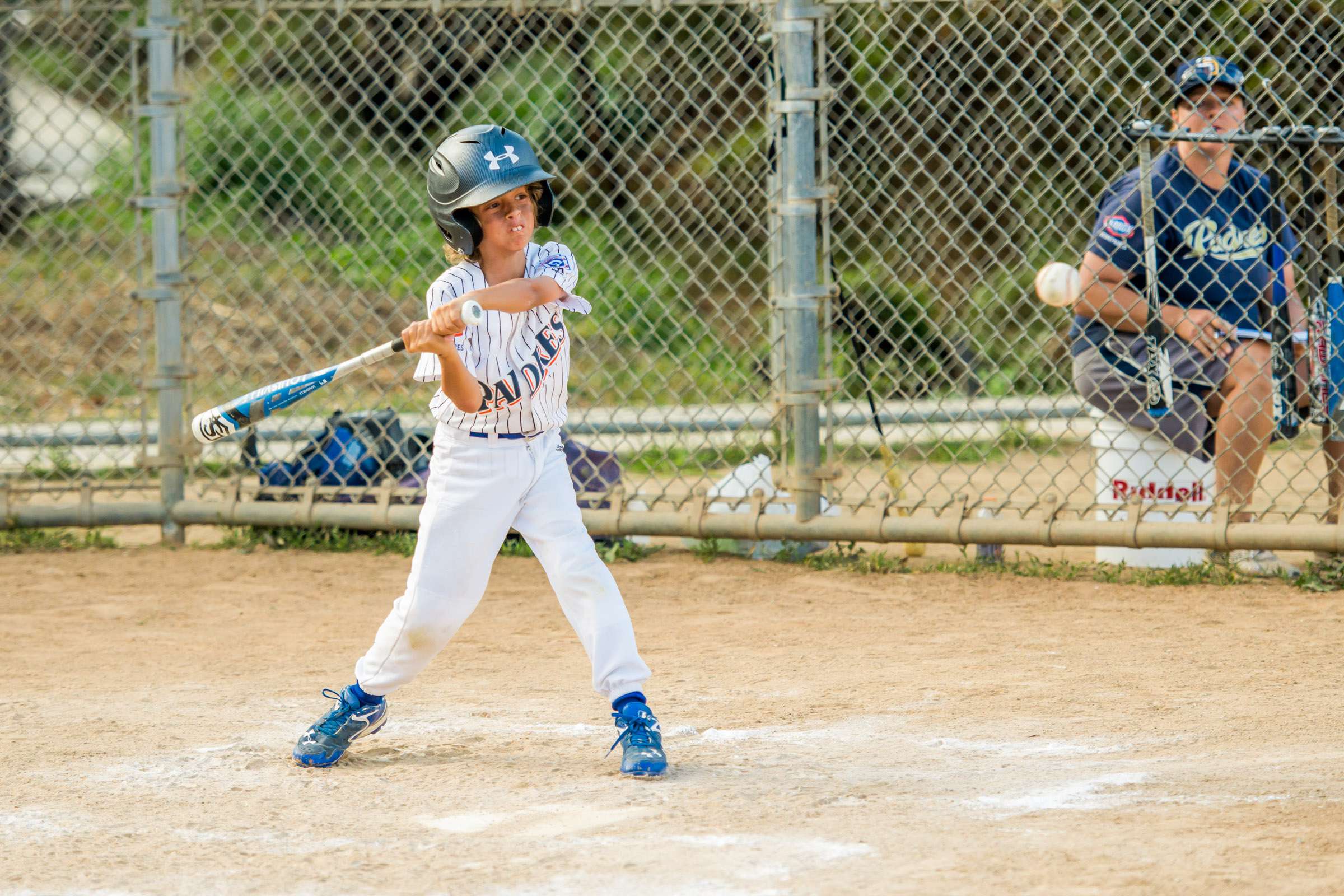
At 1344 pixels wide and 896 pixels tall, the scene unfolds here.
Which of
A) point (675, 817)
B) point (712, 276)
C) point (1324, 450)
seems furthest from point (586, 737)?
point (712, 276)

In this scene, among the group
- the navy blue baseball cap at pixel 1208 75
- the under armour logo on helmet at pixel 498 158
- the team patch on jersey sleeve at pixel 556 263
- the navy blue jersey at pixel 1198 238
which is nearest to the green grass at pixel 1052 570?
the navy blue jersey at pixel 1198 238

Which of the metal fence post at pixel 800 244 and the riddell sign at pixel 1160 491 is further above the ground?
the metal fence post at pixel 800 244

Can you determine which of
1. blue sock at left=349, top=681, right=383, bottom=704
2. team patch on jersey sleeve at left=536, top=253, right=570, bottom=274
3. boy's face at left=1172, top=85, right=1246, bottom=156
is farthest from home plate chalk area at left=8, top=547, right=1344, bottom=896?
boy's face at left=1172, top=85, right=1246, bottom=156

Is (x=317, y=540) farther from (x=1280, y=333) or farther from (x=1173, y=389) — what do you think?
(x=1280, y=333)

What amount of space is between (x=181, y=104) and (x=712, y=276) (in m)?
5.48

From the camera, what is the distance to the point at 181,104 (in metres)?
5.66

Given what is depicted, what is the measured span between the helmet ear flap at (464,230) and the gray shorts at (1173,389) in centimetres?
272

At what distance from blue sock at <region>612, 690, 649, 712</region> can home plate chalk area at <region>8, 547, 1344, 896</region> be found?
0.13m

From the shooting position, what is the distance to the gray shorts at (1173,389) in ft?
16.5

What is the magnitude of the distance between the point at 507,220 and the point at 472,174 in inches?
5.0

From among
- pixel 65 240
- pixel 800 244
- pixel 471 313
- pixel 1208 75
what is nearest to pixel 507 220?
pixel 471 313

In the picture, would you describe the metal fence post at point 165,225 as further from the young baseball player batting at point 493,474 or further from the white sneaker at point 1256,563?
the white sneaker at point 1256,563

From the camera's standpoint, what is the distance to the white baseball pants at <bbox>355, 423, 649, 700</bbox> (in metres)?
3.11

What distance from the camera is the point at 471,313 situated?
2766 millimetres
